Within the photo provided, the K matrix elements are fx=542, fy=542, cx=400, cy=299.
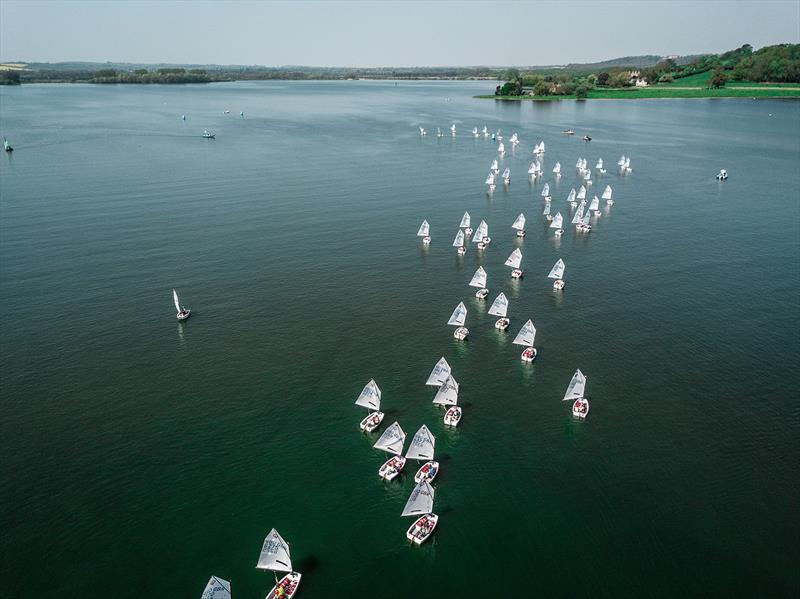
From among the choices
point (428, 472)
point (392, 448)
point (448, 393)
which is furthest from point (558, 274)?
point (428, 472)

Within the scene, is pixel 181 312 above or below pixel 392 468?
above

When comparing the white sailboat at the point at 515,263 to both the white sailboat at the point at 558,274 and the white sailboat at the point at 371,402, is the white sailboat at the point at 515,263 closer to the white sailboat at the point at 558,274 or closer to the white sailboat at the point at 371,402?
the white sailboat at the point at 558,274

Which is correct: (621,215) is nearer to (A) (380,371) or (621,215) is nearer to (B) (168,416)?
(A) (380,371)

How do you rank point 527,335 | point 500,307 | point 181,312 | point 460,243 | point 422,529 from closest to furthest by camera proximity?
1. point 422,529
2. point 527,335
3. point 500,307
4. point 181,312
5. point 460,243

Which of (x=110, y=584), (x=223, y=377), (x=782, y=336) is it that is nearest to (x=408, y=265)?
(x=223, y=377)

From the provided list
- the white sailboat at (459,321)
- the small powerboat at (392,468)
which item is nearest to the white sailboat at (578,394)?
the white sailboat at (459,321)

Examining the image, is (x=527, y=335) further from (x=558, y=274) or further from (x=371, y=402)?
(x=371, y=402)

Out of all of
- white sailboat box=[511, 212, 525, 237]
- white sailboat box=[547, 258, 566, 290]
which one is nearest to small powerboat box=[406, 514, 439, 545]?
white sailboat box=[547, 258, 566, 290]

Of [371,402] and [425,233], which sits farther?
[425,233]

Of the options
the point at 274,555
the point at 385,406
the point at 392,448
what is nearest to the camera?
the point at 274,555
